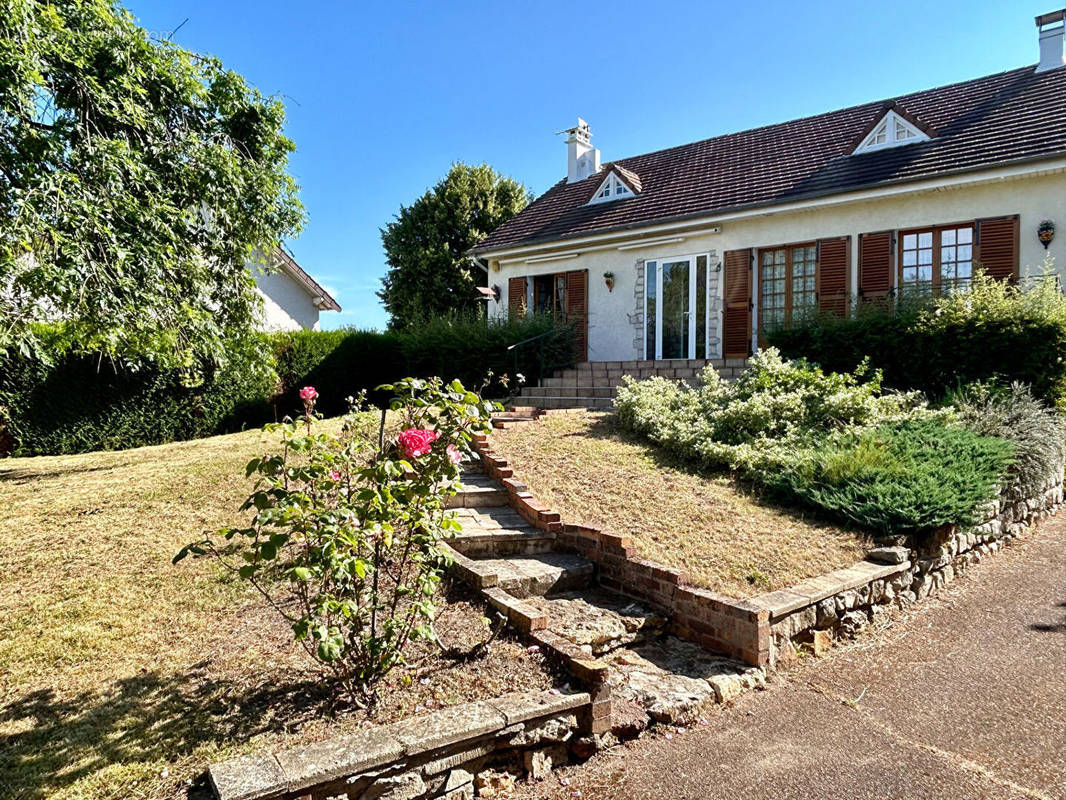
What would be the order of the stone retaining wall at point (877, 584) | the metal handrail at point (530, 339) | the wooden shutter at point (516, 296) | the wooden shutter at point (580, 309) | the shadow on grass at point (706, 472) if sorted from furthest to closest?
the wooden shutter at point (516, 296)
the wooden shutter at point (580, 309)
the metal handrail at point (530, 339)
the shadow on grass at point (706, 472)
the stone retaining wall at point (877, 584)

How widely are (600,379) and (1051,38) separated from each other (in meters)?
10.0

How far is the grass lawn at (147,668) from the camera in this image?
8.96 ft

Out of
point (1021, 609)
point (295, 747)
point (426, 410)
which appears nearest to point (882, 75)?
point (1021, 609)

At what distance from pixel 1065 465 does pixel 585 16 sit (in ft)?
30.4

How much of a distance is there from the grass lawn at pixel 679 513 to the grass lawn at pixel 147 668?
170 cm

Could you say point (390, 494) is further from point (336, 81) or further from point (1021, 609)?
point (336, 81)

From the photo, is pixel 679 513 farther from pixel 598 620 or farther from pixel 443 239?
pixel 443 239

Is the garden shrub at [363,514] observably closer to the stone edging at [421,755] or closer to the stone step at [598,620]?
the stone edging at [421,755]

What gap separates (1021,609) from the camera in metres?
5.01

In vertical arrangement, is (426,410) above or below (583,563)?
above

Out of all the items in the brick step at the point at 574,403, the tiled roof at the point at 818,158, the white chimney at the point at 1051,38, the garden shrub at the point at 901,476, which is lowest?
the garden shrub at the point at 901,476

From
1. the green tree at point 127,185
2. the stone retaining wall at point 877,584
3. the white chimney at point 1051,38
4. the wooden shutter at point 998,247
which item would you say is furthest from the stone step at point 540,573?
the white chimney at point 1051,38

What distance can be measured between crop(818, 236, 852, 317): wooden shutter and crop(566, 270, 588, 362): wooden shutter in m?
4.93

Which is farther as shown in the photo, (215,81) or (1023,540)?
(215,81)
